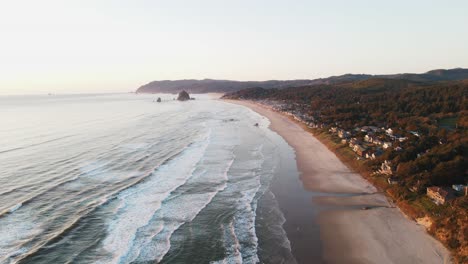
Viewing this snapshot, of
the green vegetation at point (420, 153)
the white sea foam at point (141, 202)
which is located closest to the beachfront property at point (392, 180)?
the green vegetation at point (420, 153)

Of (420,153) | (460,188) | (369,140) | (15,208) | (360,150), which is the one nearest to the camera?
(15,208)

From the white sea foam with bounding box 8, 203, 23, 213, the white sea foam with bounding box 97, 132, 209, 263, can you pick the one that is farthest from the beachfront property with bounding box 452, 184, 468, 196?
the white sea foam with bounding box 8, 203, 23, 213

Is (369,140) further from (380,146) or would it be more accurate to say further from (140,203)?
(140,203)

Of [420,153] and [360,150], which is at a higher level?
[420,153]

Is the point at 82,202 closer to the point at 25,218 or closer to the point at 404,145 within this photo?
the point at 25,218

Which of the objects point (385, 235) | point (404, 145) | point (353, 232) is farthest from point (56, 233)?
point (404, 145)

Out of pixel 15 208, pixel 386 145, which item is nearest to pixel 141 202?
pixel 15 208
